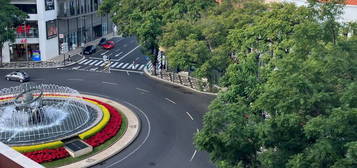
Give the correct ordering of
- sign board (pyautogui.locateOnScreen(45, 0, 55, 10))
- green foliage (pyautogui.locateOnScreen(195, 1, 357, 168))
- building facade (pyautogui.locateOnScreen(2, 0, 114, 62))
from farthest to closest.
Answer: sign board (pyautogui.locateOnScreen(45, 0, 55, 10)) < building facade (pyautogui.locateOnScreen(2, 0, 114, 62)) < green foliage (pyautogui.locateOnScreen(195, 1, 357, 168))

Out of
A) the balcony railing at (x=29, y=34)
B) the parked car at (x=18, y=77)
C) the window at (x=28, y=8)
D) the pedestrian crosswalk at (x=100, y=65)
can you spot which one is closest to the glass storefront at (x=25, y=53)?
the balcony railing at (x=29, y=34)

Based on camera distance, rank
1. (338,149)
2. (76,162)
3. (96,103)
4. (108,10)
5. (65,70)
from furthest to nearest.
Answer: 1. (108,10)
2. (65,70)
3. (96,103)
4. (76,162)
5. (338,149)

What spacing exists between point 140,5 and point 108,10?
10.9m

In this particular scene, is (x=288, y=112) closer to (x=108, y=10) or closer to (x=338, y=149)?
(x=338, y=149)

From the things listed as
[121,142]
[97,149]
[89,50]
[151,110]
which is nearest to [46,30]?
[89,50]

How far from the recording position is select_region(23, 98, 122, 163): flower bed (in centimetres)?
3684

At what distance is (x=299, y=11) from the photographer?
4206 centimetres

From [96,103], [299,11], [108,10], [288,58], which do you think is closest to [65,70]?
[108,10]

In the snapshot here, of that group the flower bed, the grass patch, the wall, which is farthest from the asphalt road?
the wall

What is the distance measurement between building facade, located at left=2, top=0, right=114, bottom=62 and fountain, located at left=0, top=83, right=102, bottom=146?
29150 millimetres

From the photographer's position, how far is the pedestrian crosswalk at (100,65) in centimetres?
7200

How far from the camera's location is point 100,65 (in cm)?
7419

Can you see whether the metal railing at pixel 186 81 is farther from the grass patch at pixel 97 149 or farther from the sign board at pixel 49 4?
the sign board at pixel 49 4

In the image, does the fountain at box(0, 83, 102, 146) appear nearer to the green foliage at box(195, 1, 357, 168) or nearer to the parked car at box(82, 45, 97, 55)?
the green foliage at box(195, 1, 357, 168)
